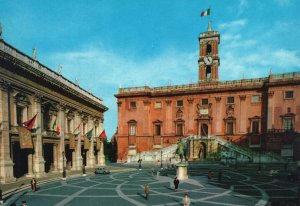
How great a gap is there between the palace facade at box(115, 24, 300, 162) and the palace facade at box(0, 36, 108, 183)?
14710 millimetres

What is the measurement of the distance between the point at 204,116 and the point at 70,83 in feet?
98.5

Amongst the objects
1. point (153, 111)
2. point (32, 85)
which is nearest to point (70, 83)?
point (32, 85)

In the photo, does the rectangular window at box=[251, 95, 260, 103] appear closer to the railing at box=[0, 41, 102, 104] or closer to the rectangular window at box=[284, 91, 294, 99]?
the rectangular window at box=[284, 91, 294, 99]

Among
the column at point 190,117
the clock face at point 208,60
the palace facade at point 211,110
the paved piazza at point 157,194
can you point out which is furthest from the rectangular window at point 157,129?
the paved piazza at point 157,194

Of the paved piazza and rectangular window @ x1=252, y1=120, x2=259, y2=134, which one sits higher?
rectangular window @ x1=252, y1=120, x2=259, y2=134

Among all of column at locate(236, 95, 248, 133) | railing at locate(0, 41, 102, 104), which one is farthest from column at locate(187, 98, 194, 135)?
railing at locate(0, 41, 102, 104)

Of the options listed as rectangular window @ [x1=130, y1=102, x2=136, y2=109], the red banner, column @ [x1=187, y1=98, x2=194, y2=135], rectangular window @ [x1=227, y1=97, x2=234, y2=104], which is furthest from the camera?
rectangular window @ [x1=130, y1=102, x2=136, y2=109]

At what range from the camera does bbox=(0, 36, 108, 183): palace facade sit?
77.1ft

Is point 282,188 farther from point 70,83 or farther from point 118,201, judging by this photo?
point 70,83

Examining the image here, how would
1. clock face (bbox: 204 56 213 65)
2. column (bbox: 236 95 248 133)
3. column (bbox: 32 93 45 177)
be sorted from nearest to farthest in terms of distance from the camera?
column (bbox: 32 93 45 177)
column (bbox: 236 95 248 133)
clock face (bbox: 204 56 213 65)

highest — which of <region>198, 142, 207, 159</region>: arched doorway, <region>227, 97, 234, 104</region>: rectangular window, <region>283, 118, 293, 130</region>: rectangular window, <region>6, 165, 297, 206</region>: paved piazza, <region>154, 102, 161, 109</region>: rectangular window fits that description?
<region>227, 97, 234, 104</region>: rectangular window

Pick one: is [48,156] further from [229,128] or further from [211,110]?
[229,128]

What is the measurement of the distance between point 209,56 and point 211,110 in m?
14.1

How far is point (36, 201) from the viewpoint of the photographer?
17.5 m
